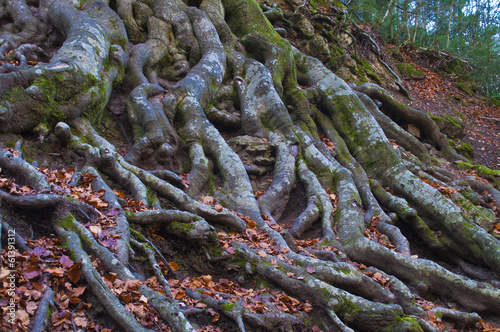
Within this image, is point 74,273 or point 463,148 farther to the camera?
point 463,148

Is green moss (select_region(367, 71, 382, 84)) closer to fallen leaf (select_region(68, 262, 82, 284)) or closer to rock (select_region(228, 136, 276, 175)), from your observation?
rock (select_region(228, 136, 276, 175))

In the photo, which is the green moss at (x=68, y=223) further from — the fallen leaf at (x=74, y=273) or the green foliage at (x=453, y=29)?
the green foliage at (x=453, y=29)

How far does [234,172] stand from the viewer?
5.40m

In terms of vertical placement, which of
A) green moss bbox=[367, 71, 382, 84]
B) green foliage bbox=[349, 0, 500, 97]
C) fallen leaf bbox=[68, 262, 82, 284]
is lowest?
fallen leaf bbox=[68, 262, 82, 284]

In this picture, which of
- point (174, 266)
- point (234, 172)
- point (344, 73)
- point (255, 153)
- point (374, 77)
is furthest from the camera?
point (374, 77)

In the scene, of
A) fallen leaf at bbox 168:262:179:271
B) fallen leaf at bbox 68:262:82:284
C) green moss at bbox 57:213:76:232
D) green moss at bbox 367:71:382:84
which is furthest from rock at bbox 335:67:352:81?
fallen leaf at bbox 68:262:82:284

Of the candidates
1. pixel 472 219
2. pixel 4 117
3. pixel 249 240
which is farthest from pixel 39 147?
pixel 472 219

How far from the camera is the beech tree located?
3.31 metres

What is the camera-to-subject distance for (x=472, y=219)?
6.27 meters

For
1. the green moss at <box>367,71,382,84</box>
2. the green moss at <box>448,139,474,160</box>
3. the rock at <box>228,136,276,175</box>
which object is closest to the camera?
the rock at <box>228,136,276,175</box>

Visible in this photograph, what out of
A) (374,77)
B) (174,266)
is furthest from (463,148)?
(174,266)

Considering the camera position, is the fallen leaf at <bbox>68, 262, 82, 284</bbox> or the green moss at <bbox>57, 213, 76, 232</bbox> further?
the green moss at <bbox>57, 213, 76, 232</bbox>

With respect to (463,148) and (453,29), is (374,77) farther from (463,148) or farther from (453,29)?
(453,29)

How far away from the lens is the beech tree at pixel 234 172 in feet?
10.9
